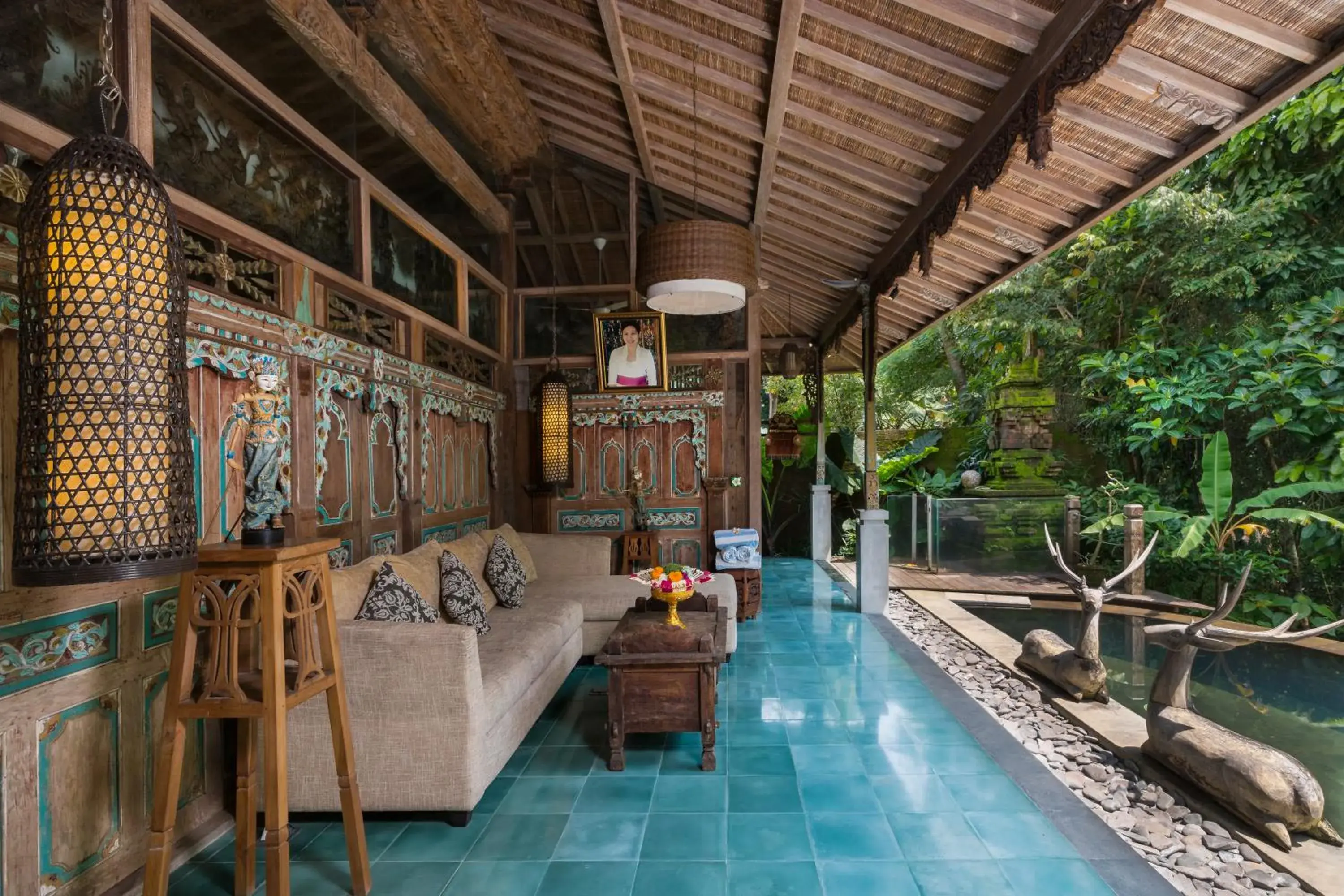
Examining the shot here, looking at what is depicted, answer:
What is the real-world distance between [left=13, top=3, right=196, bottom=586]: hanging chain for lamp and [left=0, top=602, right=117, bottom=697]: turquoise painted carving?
28.3 inches

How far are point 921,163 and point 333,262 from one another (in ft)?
11.0

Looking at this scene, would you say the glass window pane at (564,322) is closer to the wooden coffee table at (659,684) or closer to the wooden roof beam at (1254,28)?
the wooden coffee table at (659,684)

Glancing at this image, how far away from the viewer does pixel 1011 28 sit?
2.68 m

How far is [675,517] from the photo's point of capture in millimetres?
6504

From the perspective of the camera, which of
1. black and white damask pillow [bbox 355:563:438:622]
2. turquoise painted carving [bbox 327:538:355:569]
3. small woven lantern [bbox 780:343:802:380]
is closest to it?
black and white damask pillow [bbox 355:563:438:622]

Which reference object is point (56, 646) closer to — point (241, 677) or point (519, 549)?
point (241, 677)

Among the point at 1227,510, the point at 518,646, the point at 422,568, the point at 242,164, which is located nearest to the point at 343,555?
the point at 422,568

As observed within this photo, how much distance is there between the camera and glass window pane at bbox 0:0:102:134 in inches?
76.6

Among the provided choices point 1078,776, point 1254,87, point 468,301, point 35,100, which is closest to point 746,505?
point 468,301

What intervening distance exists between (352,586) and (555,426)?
114 inches

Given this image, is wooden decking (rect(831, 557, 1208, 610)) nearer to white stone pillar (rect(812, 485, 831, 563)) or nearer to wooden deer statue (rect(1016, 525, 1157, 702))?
white stone pillar (rect(812, 485, 831, 563))

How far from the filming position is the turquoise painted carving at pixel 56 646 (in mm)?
1881

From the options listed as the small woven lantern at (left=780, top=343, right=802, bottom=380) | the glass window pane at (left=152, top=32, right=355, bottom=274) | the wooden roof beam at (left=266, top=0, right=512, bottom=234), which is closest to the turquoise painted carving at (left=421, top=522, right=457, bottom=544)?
the glass window pane at (left=152, top=32, right=355, bottom=274)

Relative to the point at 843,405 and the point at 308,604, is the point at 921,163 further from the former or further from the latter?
the point at 843,405
